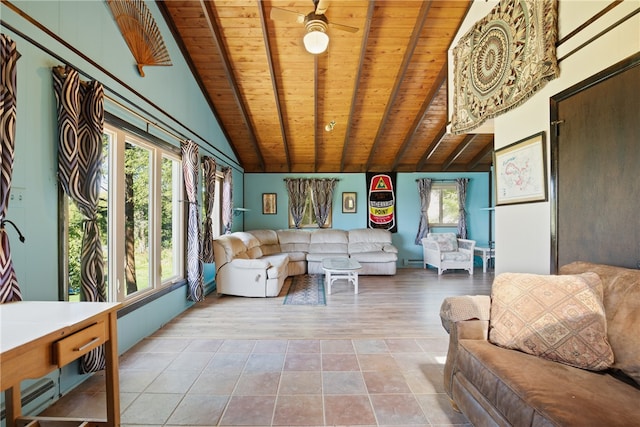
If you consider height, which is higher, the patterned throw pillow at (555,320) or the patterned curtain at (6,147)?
the patterned curtain at (6,147)

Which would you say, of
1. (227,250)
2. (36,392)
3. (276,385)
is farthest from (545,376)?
(227,250)

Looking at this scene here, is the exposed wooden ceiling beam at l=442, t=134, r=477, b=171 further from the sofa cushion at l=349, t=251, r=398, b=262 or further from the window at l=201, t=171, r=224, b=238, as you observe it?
the window at l=201, t=171, r=224, b=238

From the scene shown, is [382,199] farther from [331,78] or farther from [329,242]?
[331,78]

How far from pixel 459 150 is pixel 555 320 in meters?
5.31

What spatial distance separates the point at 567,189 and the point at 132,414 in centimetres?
323

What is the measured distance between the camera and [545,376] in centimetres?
118

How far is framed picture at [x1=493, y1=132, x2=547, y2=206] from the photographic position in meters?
2.06

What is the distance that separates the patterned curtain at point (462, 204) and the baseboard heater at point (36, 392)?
7132mm

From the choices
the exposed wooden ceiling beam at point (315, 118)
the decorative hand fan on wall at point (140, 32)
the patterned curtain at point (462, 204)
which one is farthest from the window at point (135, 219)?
the patterned curtain at point (462, 204)

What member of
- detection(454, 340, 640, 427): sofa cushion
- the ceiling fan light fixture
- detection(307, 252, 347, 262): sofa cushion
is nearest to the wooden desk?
detection(454, 340, 640, 427): sofa cushion

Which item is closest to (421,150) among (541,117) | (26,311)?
(541,117)

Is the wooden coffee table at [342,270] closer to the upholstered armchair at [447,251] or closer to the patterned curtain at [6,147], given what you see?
the upholstered armchair at [447,251]

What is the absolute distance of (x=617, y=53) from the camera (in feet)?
5.08

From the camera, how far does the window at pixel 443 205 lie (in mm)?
6719
